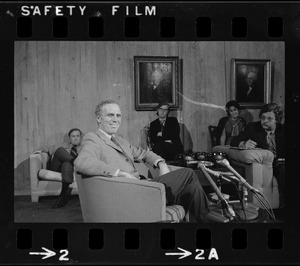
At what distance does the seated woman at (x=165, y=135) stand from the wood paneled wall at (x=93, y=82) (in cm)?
8

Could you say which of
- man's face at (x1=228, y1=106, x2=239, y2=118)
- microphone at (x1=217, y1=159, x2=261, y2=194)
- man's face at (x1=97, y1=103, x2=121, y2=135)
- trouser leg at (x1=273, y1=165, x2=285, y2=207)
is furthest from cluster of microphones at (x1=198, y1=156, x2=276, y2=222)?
man's face at (x1=97, y1=103, x2=121, y2=135)

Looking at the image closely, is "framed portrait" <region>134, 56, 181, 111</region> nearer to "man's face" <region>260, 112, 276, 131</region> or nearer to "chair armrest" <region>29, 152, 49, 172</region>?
"man's face" <region>260, 112, 276, 131</region>

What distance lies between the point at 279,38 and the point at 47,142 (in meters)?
1.76

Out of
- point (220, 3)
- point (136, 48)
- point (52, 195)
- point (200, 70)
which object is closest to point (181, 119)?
point (200, 70)

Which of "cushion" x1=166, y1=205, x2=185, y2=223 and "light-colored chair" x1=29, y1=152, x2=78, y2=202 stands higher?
"light-colored chair" x1=29, y1=152, x2=78, y2=202

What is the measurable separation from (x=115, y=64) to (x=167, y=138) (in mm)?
634

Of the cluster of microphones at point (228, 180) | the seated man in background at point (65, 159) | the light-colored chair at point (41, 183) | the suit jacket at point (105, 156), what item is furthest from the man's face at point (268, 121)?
the light-colored chair at point (41, 183)

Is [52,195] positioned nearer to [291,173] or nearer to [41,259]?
[41,259]

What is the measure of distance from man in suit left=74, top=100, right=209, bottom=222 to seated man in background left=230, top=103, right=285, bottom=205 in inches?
17.8

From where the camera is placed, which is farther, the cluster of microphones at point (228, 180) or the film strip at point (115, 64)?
the cluster of microphones at point (228, 180)

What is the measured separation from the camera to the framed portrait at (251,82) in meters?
2.87

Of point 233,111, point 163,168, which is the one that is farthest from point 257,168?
point 163,168

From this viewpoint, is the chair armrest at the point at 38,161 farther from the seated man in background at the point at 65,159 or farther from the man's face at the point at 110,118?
the man's face at the point at 110,118

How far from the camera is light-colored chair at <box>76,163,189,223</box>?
2.63 metres
